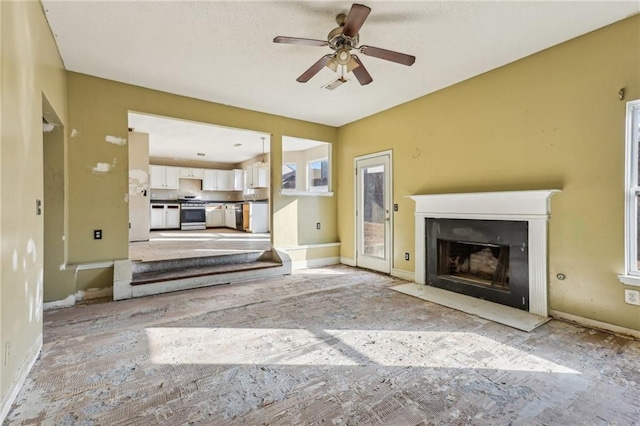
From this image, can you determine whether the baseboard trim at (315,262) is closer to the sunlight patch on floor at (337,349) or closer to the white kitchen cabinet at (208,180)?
the sunlight patch on floor at (337,349)

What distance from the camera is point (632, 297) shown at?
2.43m

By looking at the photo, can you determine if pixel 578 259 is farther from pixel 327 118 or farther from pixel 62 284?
pixel 62 284

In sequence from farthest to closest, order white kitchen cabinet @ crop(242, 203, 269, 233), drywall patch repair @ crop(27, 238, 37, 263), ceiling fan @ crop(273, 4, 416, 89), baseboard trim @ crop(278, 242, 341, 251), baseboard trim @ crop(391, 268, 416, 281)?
white kitchen cabinet @ crop(242, 203, 269, 233), baseboard trim @ crop(278, 242, 341, 251), baseboard trim @ crop(391, 268, 416, 281), ceiling fan @ crop(273, 4, 416, 89), drywall patch repair @ crop(27, 238, 37, 263)

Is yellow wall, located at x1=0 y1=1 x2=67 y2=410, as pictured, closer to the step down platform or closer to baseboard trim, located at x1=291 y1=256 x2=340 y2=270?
the step down platform

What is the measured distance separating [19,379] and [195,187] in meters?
8.77

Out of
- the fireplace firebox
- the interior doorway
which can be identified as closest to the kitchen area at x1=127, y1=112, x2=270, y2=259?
the interior doorway

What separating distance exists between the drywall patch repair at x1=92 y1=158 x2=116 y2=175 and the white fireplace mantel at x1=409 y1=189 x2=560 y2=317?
403 centimetres

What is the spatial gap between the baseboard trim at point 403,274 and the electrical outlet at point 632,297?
214cm

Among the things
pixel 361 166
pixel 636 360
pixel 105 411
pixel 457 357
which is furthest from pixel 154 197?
pixel 636 360

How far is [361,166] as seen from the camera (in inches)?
203

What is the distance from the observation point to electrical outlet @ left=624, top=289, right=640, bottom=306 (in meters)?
2.40

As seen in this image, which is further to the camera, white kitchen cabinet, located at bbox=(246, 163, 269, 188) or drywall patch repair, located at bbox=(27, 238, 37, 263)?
white kitchen cabinet, located at bbox=(246, 163, 269, 188)

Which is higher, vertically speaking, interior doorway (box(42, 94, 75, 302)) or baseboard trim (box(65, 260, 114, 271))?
interior doorway (box(42, 94, 75, 302))

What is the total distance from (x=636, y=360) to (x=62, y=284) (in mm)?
5129
